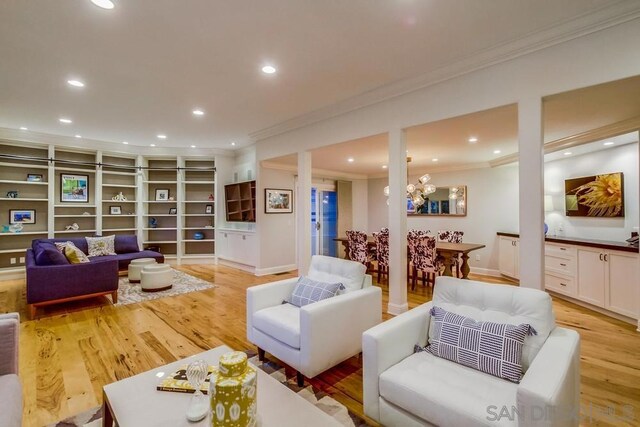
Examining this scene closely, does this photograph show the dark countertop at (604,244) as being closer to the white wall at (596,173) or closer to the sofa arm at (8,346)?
the white wall at (596,173)

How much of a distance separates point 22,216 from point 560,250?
9583 millimetres

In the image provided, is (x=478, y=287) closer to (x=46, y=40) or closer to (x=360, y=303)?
(x=360, y=303)

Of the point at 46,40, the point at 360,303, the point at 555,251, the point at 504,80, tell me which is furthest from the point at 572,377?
the point at 46,40

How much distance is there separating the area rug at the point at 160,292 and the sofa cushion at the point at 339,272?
289 centimetres

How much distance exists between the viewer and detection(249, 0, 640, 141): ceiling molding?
219 centimetres

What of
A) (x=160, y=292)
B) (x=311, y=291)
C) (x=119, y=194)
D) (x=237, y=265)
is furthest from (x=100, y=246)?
(x=311, y=291)

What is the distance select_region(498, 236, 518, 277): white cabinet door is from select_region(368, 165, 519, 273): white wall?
26 cm

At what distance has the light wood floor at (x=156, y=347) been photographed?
6.79ft

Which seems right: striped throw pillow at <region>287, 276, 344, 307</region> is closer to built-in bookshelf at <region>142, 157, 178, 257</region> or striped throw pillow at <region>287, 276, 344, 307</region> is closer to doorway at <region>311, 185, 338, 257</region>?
doorway at <region>311, 185, 338, 257</region>

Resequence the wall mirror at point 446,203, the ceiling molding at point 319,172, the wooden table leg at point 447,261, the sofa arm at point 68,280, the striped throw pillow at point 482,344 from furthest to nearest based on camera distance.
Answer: the wall mirror at point 446,203
the ceiling molding at point 319,172
the wooden table leg at point 447,261
the sofa arm at point 68,280
the striped throw pillow at point 482,344

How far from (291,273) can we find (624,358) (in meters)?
4.94

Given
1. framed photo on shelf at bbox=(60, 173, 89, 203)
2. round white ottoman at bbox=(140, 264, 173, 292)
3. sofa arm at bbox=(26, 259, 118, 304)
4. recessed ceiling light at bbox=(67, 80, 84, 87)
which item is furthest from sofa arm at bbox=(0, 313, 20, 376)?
framed photo on shelf at bbox=(60, 173, 89, 203)

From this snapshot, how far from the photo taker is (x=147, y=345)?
9.55 feet

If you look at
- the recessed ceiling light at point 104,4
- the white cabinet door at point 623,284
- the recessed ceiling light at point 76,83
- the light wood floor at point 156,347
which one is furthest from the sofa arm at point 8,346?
the white cabinet door at point 623,284
